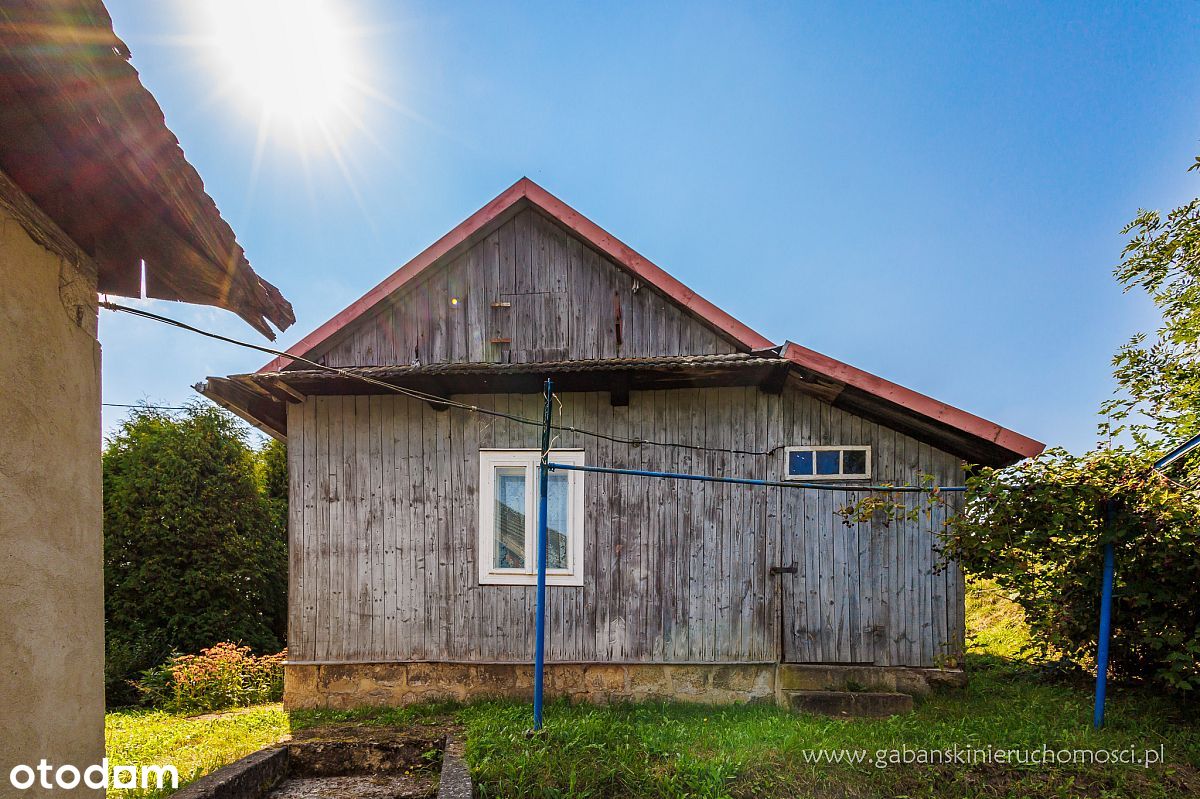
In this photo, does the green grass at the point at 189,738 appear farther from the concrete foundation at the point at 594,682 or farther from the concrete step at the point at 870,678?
the concrete step at the point at 870,678

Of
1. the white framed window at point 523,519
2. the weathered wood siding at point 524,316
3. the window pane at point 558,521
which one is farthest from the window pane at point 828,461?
the window pane at point 558,521

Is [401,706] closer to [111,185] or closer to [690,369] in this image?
[690,369]

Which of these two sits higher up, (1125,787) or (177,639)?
(1125,787)

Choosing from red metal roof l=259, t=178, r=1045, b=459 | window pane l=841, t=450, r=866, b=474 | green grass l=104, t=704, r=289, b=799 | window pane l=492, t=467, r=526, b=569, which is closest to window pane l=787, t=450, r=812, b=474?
window pane l=841, t=450, r=866, b=474

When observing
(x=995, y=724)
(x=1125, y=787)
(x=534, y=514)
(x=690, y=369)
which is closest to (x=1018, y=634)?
(x=995, y=724)

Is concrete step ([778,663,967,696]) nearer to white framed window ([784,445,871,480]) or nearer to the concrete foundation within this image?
the concrete foundation

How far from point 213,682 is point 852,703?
25.7ft

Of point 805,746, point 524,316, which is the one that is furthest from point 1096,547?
point 524,316

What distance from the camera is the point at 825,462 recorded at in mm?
5938

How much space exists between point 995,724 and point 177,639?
11.2 m

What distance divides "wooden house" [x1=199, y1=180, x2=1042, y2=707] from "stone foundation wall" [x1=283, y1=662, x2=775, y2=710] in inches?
1.0

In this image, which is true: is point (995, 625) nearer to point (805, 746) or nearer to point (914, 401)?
point (914, 401)

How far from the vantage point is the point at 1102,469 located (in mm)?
4645

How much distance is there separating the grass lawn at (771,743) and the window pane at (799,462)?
244 centimetres
